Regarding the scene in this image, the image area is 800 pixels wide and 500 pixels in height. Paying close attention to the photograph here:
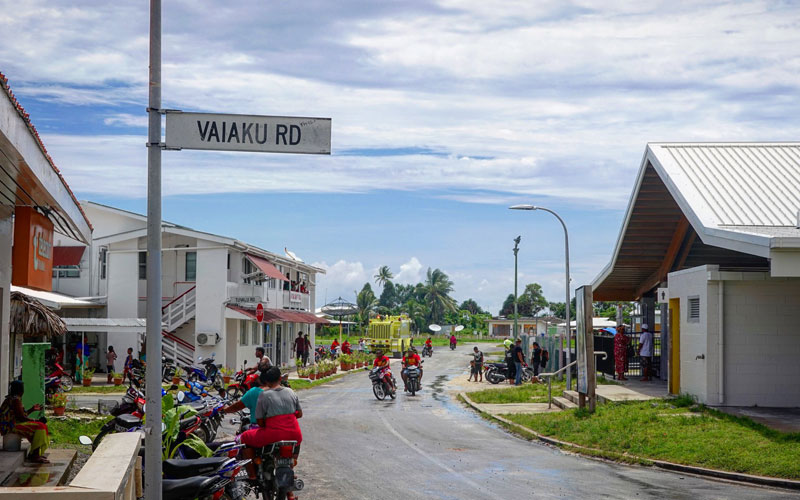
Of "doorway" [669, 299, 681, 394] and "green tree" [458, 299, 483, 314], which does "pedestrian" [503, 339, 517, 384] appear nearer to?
"doorway" [669, 299, 681, 394]

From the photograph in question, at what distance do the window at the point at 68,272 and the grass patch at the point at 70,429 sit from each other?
22.3 meters

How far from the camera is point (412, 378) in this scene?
1171 inches

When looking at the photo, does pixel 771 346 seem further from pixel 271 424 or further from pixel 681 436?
pixel 271 424


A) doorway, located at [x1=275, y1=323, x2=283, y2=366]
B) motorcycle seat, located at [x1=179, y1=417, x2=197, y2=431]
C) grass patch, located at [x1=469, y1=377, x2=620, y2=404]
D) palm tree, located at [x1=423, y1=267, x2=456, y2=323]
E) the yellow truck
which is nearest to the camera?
motorcycle seat, located at [x1=179, y1=417, x2=197, y2=431]

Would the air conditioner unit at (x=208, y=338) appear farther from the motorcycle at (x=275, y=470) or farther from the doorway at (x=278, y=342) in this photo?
the motorcycle at (x=275, y=470)

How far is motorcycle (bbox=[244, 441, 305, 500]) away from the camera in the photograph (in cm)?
952

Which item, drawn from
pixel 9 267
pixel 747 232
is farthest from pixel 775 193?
pixel 9 267

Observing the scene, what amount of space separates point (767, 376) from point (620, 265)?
384 inches

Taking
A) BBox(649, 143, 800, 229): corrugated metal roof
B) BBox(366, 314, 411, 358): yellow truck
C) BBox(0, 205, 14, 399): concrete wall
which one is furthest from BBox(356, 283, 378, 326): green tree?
BBox(0, 205, 14, 399): concrete wall

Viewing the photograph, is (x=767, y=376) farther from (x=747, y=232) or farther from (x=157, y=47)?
(x=157, y=47)

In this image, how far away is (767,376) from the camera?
18.6 meters

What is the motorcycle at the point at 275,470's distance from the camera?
952 centimetres

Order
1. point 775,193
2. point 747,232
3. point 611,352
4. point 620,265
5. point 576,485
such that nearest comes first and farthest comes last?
point 576,485 < point 747,232 < point 775,193 < point 620,265 < point 611,352

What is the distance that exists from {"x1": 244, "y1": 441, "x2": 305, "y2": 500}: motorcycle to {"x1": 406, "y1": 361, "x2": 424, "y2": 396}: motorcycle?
787 inches
